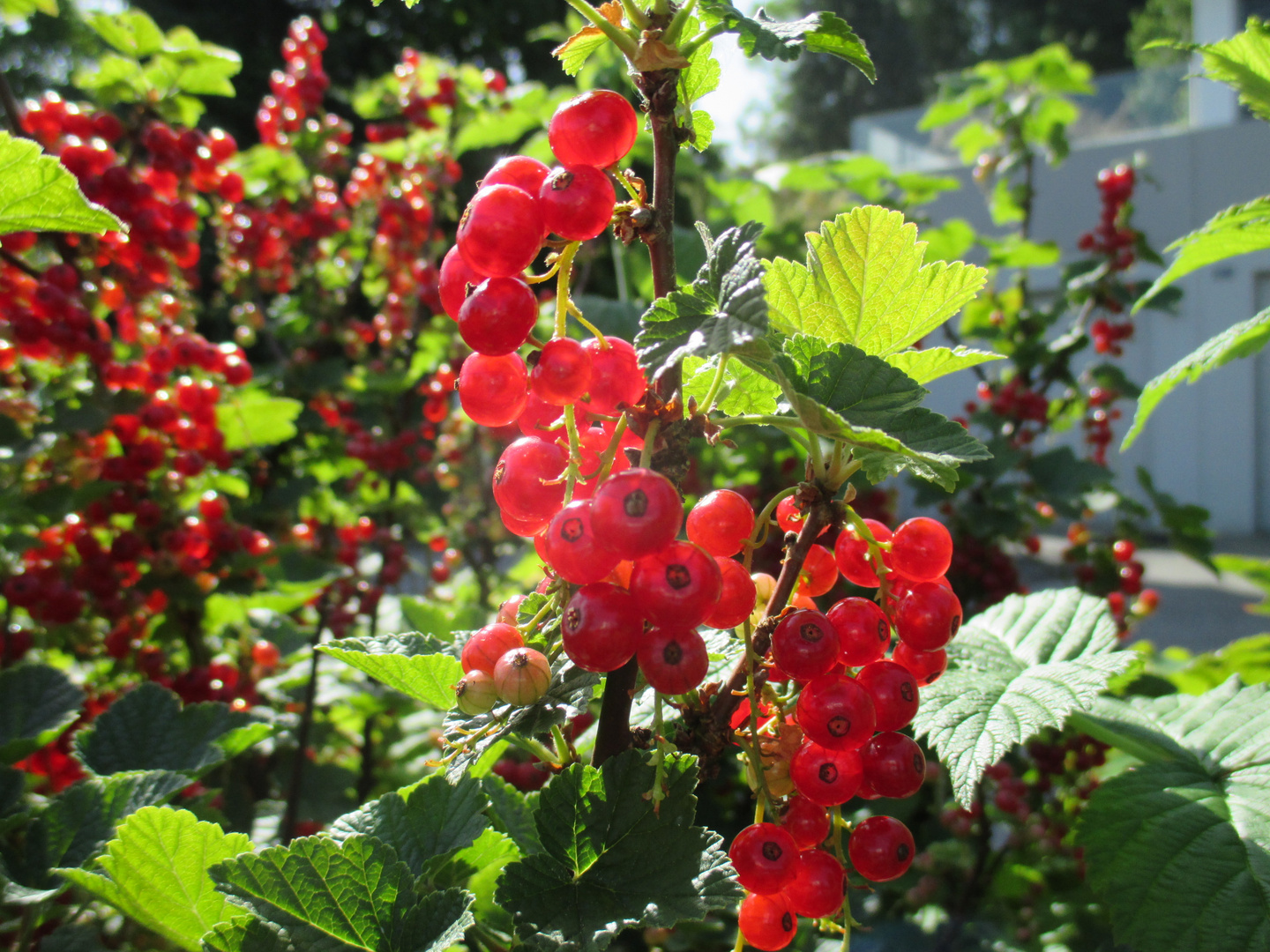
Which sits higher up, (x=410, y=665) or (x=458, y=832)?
(x=410, y=665)

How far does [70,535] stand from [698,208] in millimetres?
2165

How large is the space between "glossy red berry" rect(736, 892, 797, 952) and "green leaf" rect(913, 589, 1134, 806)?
0.18 m

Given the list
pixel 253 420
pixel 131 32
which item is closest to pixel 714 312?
pixel 253 420

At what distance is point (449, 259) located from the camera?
2.35 ft

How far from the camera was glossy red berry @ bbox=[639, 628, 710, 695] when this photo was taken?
60cm

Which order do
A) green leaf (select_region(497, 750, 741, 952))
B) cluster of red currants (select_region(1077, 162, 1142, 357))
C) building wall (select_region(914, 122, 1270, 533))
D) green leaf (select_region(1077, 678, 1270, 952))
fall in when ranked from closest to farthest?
green leaf (select_region(497, 750, 741, 952)) → green leaf (select_region(1077, 678, 1270, 952)) → cluster of red currants (select_region(1077, 162, 1142, 357)) → building wall (select_region(914, 122, 1270, 533))

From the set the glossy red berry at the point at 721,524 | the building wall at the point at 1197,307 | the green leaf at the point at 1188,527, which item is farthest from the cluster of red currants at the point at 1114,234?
the building wall at the point at 1197,307

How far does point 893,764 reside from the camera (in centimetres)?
70

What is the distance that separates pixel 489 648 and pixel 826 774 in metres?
0.29

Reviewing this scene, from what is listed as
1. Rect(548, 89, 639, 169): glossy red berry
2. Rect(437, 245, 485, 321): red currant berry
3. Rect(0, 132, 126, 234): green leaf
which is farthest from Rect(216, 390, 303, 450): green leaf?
Rect(548, 89, 639, 169): glossy red berry

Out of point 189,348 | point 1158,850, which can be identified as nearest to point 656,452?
point 1158,850

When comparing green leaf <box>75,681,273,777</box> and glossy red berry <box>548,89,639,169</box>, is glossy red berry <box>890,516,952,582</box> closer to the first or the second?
glossy red berry <box>548,89,639,169</box>

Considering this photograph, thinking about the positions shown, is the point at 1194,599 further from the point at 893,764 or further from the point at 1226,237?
the point at 893,764

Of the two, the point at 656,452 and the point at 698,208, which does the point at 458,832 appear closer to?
the point at 656,452
